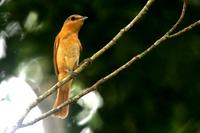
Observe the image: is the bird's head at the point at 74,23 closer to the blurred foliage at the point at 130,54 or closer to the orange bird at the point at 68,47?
the orange bird at the point at 68,47

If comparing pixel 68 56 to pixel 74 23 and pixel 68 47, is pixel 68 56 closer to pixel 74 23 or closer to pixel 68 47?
pixel 68 47

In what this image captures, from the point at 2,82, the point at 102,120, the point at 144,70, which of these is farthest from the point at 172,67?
the point at 2,82

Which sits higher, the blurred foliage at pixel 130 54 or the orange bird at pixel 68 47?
the orange bird at pixel 68 47

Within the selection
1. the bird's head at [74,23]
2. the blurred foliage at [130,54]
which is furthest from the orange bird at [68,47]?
the blurred foliage at [130,54]

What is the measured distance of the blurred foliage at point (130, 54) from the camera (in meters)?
6.38

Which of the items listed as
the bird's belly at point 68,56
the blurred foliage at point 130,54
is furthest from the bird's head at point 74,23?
the blurred foliage at point 130,54

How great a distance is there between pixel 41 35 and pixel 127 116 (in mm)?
937

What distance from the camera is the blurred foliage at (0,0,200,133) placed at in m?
6.38

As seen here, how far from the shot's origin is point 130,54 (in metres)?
6.36

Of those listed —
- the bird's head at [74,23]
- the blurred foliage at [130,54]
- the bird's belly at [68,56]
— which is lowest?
the blurred foliage at [130,54]

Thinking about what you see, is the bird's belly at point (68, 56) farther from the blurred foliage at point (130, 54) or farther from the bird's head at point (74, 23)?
the blurred foliage at point (130, 54)

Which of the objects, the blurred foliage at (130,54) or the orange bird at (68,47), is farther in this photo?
the blurred foliage at (130,54)

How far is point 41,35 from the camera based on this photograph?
634 centimetres

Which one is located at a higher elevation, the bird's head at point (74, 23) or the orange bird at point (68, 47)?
the bird's head at point (74, 23)
